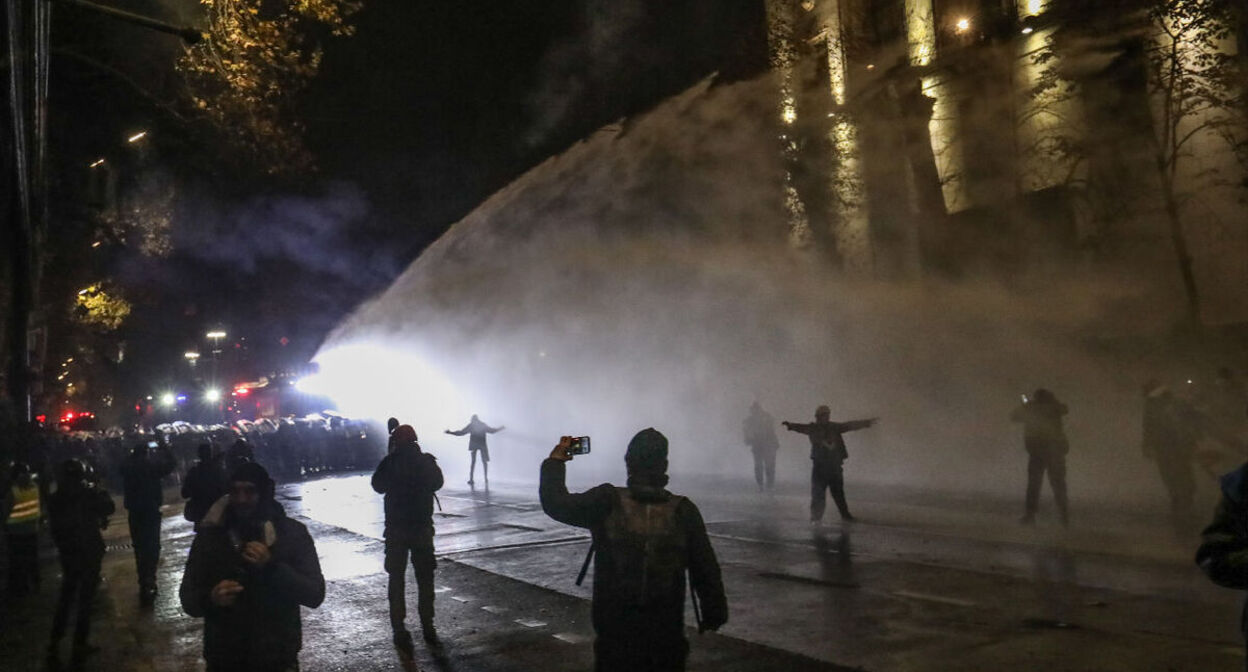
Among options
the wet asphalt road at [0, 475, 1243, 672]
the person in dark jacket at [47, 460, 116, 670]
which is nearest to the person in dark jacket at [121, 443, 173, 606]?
the wet asphalt road at [0, 475, 1243, 672]

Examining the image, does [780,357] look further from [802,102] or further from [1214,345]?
[1214,345]

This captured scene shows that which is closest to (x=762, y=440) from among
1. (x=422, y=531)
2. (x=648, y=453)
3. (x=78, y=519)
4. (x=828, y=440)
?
(x=828, y=440)

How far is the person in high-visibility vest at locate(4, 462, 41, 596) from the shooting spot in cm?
1072

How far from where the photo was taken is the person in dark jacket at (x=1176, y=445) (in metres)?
10.9

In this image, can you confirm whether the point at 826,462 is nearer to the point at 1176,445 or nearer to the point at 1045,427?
the point at 1045,427

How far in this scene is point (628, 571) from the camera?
3.80 meters

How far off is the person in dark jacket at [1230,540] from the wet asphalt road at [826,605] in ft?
11.1

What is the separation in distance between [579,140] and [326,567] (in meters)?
14.5

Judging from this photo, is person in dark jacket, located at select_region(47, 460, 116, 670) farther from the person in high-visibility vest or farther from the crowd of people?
the person in high-visibility vest

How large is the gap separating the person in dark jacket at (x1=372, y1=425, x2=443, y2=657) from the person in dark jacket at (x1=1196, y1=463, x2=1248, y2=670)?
5.83 m

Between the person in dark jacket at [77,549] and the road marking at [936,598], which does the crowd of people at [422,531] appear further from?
the road marking at [936,598]

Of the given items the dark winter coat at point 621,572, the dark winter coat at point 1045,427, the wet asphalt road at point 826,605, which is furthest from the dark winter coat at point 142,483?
the dark winter coat at point 1045,427

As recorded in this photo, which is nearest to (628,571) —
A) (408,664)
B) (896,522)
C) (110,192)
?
(408,664)

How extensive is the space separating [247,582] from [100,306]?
2936cm
